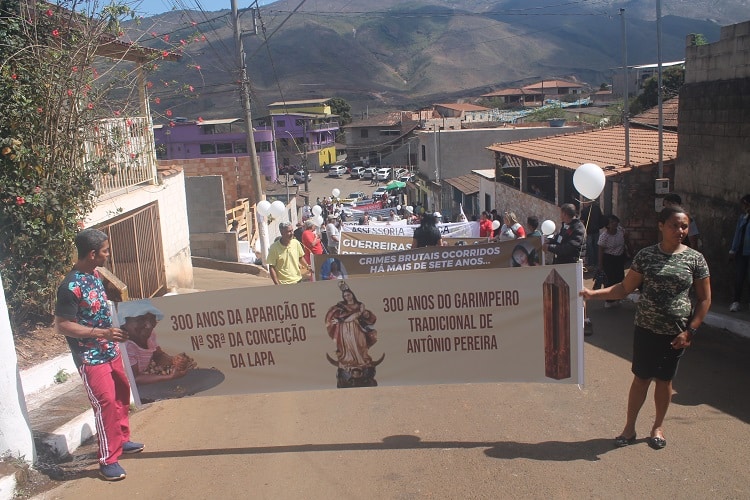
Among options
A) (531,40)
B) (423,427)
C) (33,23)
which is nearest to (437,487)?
(423,427)

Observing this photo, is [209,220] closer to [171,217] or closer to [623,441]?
[171,217]

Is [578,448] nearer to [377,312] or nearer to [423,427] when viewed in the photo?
[423,427]

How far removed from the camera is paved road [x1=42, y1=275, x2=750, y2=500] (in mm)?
4172

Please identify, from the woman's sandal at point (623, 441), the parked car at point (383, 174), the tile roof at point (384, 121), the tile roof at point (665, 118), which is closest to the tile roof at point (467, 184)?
the tile roof at point (665, 118)

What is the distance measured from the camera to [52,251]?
7520 millimetres

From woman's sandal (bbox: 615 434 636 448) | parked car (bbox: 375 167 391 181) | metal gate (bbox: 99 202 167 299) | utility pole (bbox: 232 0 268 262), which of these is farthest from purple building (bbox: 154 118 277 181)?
woman's sandal (bbox: 615 434 636 448)

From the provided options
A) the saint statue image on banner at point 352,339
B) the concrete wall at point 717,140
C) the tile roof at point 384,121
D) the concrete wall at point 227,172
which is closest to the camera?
the saint statue image on banner at point 352,339

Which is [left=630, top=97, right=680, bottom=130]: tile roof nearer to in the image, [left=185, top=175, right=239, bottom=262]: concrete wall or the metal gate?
[left=185, top=175, right=239, bottom=262]: concrete wall

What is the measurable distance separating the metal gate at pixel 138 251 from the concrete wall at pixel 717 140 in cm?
844

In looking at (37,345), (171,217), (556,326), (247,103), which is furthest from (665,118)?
(37,345)

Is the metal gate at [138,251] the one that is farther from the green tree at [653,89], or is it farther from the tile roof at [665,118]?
the green tree at [653,89]

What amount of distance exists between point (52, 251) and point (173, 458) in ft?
12.4

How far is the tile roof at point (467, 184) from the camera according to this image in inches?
1136

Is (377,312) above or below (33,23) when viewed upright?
below
